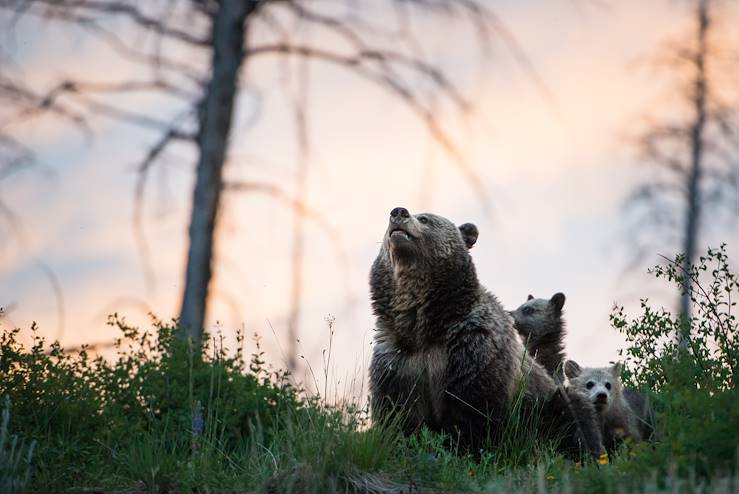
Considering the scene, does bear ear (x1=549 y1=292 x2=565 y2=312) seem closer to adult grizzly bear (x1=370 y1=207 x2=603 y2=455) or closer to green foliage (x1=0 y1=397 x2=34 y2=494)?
adult grizzly bear (x1=370 y1=207 x2=603 y2=455)

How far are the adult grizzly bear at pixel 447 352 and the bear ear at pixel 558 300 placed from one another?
2348 mm

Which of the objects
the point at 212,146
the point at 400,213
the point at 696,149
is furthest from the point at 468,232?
the point at 696,149

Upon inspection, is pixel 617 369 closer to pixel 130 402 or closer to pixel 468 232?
pixel 468 232

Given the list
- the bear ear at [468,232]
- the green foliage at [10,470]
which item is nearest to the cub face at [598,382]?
the bear ear at [468,232]

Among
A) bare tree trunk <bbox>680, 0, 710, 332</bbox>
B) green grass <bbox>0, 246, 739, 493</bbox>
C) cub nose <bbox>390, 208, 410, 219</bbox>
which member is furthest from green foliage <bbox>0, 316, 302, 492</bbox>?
bare tree trunk <bbox>680, 0, 710, 332</bbox>

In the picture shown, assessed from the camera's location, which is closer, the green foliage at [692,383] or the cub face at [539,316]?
the green foliage at [692,383]

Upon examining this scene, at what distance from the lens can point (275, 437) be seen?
7113mm

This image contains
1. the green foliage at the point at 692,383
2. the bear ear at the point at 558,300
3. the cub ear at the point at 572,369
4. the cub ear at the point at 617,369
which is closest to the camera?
the green foliage at the point at 692,383

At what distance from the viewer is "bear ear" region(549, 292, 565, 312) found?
10.9m

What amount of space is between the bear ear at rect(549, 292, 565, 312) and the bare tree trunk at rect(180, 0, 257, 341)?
4159 millimetres

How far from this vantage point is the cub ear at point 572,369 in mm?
9945

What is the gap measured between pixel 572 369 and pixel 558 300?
116 centimetres

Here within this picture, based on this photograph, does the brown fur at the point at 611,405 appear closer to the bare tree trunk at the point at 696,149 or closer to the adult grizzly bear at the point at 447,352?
the adult grizzly bear at the point at 447,352

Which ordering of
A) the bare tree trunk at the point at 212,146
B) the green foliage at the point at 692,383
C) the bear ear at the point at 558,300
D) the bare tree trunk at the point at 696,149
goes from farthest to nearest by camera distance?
the bare tree trunk at the point at 696,149 → the bare tree trunk at the point at 212,146 → the bear ear at the point at 558,300 → the green foliage at the point at 692,383
